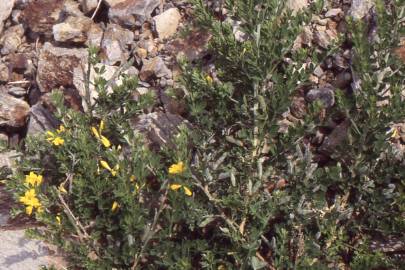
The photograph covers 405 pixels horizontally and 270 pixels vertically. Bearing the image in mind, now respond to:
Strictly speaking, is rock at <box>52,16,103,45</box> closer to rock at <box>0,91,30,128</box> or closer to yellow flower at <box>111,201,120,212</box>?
rock at <box>0,91,30,128</box>

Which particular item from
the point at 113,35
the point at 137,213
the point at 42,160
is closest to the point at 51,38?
the point at 113,35

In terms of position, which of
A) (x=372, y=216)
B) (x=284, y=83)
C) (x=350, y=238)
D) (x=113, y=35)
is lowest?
(x=350, y=238)

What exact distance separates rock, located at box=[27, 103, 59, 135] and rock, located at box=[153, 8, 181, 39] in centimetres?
132

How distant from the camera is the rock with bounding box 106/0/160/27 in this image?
558cm

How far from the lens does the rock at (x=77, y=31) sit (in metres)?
5.63

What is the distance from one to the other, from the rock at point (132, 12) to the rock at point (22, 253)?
2.32 meters

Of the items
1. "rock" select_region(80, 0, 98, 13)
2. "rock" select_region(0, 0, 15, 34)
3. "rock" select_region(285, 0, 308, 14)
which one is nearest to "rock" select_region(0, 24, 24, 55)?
"rock" select_region(0, 0, 15, 34)

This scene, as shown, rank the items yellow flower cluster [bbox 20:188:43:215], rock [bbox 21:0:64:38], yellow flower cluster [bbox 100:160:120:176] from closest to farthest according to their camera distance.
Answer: yellow flower cluster [bbox 20:188:43:215] < yellow flower cluster [bbox 100:160:120:176] < rock [bbox 21:0:64:38]

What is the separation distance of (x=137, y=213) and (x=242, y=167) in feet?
2.69

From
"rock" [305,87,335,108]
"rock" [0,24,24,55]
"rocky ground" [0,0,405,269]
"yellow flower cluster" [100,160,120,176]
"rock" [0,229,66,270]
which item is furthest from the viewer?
"rock" [0,24,24,55]

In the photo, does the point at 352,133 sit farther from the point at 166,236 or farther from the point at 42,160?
the point at 42,160

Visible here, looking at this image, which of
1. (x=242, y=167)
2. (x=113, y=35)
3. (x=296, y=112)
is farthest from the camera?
(x=113, y=35)

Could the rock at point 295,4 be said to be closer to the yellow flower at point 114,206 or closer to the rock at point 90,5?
the rock at point 90,5

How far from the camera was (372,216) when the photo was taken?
3943 millimetres
